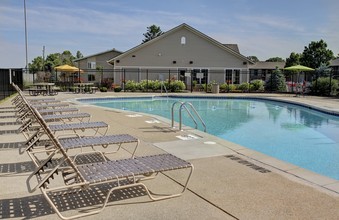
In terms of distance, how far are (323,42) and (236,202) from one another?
193ft

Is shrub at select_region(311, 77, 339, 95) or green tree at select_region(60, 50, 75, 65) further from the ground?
green tree at select_region(60, 50, 75, 65)

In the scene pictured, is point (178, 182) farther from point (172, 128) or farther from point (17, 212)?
point (172, 128)

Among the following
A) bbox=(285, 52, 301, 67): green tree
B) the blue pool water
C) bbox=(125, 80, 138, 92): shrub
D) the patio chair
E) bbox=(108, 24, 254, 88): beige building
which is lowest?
the blue pool water

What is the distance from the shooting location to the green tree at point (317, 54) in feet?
180

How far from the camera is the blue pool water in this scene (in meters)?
7.64

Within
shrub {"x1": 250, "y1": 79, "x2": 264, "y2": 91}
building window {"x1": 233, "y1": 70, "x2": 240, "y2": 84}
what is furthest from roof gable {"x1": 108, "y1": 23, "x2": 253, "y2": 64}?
shrub {"x1": 250, "y1": 79, "x2": 264, "y2": 91}

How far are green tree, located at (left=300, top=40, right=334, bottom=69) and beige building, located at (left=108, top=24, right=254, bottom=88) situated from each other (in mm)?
29718

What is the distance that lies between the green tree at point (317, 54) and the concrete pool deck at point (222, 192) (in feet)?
180

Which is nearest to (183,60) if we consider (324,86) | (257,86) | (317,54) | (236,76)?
(236,76)

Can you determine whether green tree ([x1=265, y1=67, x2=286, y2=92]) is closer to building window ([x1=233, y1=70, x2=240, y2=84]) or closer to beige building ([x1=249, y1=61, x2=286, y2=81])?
building window ([x1=233, y1=70, x2=240, y2=84])

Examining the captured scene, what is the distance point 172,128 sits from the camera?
8188mm

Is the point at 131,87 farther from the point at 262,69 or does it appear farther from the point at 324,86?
the point at 262,69

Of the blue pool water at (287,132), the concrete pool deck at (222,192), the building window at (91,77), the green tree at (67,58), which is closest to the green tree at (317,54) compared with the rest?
the building window at (91,77)

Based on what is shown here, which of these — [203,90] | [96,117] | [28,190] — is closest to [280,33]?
[203,90]
